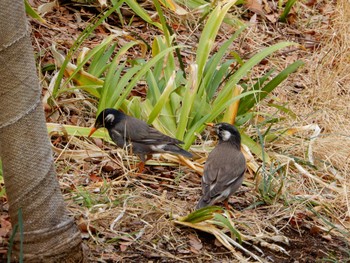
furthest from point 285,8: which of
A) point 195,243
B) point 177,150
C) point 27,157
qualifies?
point 27,157

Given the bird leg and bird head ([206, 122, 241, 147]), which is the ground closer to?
the bird leg

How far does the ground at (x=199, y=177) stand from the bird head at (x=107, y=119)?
0.20m

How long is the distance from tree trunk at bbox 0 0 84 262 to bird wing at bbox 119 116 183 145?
1970mm

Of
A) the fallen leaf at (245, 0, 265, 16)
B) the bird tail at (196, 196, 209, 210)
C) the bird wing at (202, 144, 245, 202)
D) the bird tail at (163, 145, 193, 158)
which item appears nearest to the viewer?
the bird tail at (196, 196, 209, 210)

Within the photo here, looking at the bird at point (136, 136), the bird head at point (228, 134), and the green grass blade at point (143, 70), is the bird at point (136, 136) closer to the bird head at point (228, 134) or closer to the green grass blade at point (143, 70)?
the green grass blade at point (143, 70)

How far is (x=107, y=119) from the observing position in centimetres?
Answer: 614

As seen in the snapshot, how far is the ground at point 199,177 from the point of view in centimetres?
496

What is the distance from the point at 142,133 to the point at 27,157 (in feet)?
7.99

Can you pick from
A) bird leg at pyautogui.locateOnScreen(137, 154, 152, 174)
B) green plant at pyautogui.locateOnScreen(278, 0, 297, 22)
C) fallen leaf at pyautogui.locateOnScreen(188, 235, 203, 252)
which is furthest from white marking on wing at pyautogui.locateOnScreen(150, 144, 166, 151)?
green plant at pyautogui.locateOnScreen(278, 0, 297, 22)

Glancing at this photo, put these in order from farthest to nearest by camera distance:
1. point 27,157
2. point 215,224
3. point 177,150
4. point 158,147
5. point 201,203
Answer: point 158,147 < point 177,150 < point 201,203 < point 215,224 < point 27,157

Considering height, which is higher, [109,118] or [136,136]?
[109,118]

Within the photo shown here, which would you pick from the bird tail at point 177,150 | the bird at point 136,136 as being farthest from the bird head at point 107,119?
the bird tail at point 177,150

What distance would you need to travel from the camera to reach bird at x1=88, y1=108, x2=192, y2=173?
6043 mm

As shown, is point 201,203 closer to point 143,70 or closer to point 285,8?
point 143,70
